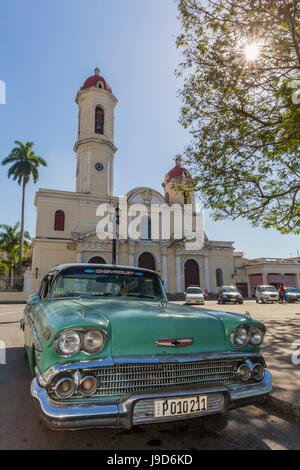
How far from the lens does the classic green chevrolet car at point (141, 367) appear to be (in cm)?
192

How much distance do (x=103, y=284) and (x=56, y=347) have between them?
1.64 meters

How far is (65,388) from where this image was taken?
1.94 m

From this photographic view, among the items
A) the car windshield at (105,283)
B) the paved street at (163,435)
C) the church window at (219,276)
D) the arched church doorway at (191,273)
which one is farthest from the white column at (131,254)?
the paved street at (163,435)

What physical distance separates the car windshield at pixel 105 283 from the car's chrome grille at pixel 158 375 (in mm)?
1502

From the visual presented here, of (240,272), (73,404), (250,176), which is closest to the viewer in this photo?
(73,404)

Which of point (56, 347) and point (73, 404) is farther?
point (56, 347)

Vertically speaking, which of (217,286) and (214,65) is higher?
(214,65)

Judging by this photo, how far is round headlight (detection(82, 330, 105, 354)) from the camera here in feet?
6.68

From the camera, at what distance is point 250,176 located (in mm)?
9656

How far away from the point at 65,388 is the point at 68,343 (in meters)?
0.29

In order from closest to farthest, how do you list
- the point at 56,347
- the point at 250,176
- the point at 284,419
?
the point at 56,347
the point at 284,419
the point at 250,176

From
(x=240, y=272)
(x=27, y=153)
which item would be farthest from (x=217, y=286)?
(x=27, y=153)

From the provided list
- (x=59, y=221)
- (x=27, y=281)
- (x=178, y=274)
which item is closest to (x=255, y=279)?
(x=178, y=274)
